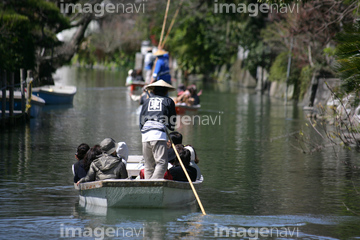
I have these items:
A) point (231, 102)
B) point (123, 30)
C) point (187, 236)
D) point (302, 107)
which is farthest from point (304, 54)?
point (123, 30)

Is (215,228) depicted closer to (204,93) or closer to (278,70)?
(278,70)

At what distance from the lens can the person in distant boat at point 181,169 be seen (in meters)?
10.4

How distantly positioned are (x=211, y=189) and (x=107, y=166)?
8.47 feet

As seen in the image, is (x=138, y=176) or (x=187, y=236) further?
(x=138, y=176)

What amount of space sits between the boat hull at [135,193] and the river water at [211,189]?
13cm

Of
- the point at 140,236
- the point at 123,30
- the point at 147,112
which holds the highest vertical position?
the point at 123,30

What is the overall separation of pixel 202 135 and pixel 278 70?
1535cm

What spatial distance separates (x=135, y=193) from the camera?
9.67 meters

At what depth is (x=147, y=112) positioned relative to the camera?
10273 millimetres

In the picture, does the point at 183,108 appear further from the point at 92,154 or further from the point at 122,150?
the point at 92,154

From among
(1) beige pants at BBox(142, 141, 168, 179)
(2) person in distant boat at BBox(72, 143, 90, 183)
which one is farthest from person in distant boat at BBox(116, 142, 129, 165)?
(1) beige pants at BBox(142, 141, 168, 179)

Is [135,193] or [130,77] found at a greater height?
[130,77]

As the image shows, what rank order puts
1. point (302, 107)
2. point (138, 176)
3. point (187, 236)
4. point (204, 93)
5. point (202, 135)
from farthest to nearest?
point (204, 93) → point (302, 107) → point (202, 135) → point (138, 176) → point (187, 236)

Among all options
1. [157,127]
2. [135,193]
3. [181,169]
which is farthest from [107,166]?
[181,169]
